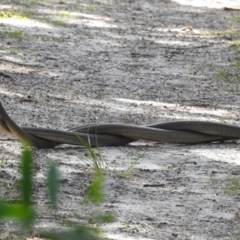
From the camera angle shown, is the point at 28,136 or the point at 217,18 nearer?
the point at 28,136

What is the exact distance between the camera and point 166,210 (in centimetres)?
283

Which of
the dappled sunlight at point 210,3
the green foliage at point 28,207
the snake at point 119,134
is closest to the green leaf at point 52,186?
the green foliage at point 28,207

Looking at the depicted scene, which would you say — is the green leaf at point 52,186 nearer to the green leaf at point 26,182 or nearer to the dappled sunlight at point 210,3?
the green leaf at point 26,182

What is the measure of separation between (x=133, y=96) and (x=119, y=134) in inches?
68.9

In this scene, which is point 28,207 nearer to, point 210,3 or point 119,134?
point 119,134

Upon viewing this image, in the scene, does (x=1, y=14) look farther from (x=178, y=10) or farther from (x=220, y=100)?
(x=220, y=100)

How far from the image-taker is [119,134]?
404cm

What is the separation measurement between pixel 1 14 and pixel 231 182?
20.1ft

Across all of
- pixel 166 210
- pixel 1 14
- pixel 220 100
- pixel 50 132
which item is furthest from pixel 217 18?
pixel 166 210

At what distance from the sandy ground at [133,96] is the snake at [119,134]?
0.05 metres

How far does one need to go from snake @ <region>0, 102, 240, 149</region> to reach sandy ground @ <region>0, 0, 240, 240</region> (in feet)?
0.17

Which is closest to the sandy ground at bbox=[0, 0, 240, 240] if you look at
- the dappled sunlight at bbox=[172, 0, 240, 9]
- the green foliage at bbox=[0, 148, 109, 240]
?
the dappled sunlight at bbox=[172, 0, 240, 9]

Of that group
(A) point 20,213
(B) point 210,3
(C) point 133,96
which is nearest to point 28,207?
(A) point 20,213

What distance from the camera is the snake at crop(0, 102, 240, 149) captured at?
147 inches
